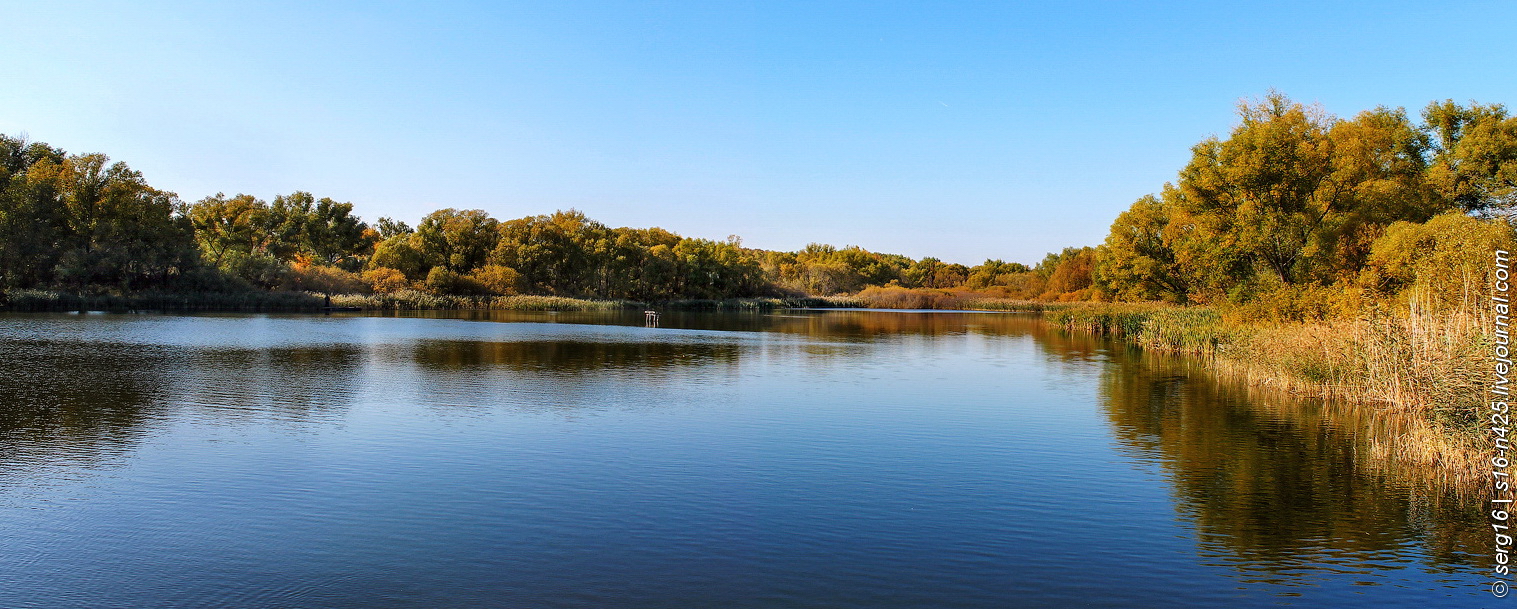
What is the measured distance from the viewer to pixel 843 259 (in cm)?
12744

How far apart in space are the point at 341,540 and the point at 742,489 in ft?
13.9

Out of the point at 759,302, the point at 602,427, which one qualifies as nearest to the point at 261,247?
the point at 759,302

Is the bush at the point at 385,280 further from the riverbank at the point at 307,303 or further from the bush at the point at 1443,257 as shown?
the bush at the point at 1443,257

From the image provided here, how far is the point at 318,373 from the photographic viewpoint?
2020 cm

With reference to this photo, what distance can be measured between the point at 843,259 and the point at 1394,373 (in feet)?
374

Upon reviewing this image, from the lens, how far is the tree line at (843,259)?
24.8 m

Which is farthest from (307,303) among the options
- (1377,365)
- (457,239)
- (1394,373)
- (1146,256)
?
(1394,373)

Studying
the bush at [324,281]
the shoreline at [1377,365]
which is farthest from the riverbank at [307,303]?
the shoreline at [1377,365]

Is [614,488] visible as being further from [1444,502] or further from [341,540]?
[1444,502]

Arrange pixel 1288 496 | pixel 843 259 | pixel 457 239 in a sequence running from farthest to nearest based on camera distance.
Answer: pixel 843 259 → pixel 457 239 → pixel 1288 496

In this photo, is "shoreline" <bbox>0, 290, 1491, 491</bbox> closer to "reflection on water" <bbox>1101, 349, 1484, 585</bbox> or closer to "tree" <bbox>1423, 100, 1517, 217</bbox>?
"reflection on water" <bbox>1101, 349, 1484, 585</bbox>

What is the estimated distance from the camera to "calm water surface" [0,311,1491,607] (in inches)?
264

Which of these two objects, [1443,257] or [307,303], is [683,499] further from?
[307,303]

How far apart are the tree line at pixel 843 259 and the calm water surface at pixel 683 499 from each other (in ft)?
24.1
